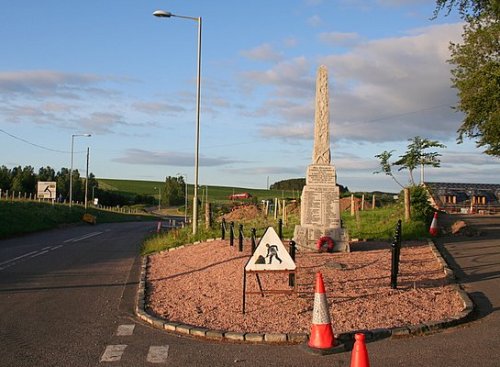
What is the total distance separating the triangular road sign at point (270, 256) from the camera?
367 inches

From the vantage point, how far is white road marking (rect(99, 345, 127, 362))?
6867mm

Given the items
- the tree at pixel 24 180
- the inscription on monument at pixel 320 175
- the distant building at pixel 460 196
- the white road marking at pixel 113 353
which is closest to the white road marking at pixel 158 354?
the white road marking at pixel 113 353

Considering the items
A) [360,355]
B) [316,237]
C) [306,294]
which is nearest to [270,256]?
[306,294]

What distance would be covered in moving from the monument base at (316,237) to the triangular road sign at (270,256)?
239 inches

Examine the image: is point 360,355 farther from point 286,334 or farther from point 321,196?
point 321,196

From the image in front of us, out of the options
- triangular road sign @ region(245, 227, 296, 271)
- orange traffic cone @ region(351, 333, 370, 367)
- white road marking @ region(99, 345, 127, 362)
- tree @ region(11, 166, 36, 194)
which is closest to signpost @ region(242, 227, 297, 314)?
triangular road sign @ region(245, 227, 296, 271)

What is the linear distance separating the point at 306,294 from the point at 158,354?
3625 millimetres

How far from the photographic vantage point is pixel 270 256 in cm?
939

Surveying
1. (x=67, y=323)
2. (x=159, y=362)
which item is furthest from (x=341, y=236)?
(x=159, y=362)

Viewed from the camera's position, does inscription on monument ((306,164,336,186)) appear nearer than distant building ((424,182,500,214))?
Yes

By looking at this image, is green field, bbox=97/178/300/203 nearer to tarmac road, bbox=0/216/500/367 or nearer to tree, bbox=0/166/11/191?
tree, bbox=0/166/11/191

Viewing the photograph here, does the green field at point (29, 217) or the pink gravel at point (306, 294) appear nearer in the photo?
the pink gravel at point (306, 294)

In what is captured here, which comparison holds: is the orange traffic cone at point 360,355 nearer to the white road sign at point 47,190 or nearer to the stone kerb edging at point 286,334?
the stone kerb edging at point 286,334

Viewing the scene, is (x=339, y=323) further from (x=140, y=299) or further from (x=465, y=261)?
(x=465, y=261)
